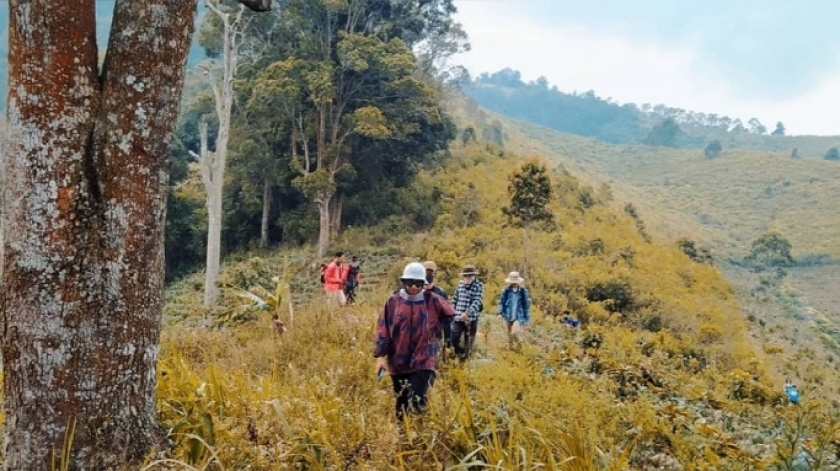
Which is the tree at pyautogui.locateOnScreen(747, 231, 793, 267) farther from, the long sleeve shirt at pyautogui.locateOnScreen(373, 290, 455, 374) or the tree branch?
the tree branch

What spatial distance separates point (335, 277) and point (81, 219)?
35.0 feet

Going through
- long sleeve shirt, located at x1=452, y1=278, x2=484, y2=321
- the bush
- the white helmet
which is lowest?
the bush

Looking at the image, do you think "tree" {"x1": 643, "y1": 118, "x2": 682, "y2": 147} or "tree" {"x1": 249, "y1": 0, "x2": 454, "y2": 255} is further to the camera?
"tree" {"x1": 643, "y1": 118, "x2": 682, "y2": 147}

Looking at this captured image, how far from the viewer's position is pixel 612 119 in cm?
15000

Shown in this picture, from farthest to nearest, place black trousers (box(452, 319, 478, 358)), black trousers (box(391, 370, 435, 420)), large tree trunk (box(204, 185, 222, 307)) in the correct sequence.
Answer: large tree trunk (box(204, 185, 222, 307)), black trousers (box(452, 319, 478, 358)), black trousers (box(391, 370, 435, 420))

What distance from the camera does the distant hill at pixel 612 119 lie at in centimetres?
11412

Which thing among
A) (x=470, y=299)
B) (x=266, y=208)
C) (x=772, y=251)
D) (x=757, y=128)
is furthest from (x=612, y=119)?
(x=470, y=299)

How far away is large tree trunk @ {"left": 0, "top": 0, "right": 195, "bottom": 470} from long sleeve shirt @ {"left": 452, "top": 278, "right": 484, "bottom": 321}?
18.6 feet

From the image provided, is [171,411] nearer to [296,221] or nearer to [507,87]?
[296,221]

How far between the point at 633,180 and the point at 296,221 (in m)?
61.7

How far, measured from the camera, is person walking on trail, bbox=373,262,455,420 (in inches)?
207

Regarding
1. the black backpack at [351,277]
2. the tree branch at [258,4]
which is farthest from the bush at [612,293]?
the tree branch at [258,4]

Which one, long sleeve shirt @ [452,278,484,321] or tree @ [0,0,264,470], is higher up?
tree @ [0,0,264,470]

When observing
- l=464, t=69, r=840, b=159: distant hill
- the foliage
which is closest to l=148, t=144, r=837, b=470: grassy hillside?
the foliage
